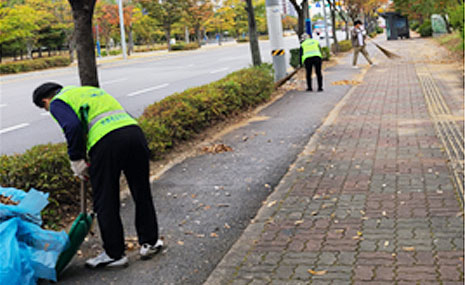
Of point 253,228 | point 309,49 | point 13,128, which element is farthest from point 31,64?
point 253,228

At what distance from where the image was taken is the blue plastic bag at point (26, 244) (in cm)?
394

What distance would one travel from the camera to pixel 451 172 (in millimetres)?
6582

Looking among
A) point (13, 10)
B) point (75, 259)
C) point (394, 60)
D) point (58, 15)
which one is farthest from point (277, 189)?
point (58, 15)

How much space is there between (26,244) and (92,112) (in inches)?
41.3

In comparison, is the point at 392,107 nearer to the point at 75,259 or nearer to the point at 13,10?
the point at 75,259

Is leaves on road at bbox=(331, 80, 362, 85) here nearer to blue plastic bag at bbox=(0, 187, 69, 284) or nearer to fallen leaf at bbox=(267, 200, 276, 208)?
fallen leaf at bbox=(267, 200, 276, 208)

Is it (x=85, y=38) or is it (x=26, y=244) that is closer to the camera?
(x=26, y=244)

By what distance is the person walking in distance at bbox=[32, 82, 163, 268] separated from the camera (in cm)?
433

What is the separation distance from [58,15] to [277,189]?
4133cm

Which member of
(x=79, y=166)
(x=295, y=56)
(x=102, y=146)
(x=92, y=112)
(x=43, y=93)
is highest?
(x=295, y=56)

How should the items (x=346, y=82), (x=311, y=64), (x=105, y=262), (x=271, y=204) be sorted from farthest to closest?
(x=346, y=82) < (x=311, y=64) < (x=271, y=204) < (x=105, y=262)

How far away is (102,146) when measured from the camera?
4379 millimetres

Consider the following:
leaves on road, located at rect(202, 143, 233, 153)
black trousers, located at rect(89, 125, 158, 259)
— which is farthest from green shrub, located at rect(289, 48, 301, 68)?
black trousers, located at rect(89, 125, 158, 259)

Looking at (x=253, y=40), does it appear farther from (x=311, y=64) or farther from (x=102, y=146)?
(x=102, y=146)
